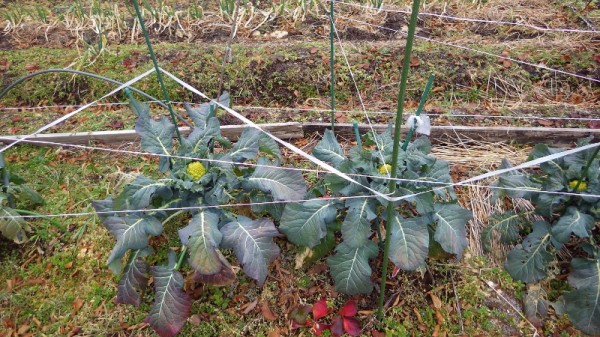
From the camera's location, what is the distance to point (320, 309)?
2020 mm

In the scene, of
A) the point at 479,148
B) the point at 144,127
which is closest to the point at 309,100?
the point at 479,148

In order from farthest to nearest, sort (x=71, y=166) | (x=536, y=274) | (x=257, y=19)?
(x=257, y=19) < (x=71, y=166) < (x=536, y=274)

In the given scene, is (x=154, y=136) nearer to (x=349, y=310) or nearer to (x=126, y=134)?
(x=126, y=134)

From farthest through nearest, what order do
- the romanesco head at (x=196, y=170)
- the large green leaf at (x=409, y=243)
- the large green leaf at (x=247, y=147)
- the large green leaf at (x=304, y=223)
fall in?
1. the large green leaf at (x=247, y=147)
2. the romanesco head at (x=196, y=170)
3. the large green leaf at (x=304, y=223)
4. the large green leaf at (x=409, y=243)

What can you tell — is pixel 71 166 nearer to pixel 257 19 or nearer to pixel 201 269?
pixel 201 269

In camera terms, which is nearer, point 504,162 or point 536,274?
A: point 536,274

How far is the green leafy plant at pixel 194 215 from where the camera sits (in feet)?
5.98

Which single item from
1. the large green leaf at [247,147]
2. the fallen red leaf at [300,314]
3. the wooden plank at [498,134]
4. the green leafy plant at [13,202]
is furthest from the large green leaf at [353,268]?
the green leafy plant at [13,202]

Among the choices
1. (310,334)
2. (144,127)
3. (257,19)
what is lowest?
(310,334)

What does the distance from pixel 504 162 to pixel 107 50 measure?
11.4 feet

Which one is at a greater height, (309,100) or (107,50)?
(107,50)

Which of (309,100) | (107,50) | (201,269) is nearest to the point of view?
(201,269)

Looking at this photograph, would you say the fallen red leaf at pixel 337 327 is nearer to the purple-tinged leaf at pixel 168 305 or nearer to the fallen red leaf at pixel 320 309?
the fallen red leaf at pixel 320 309

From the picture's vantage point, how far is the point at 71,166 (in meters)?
2.75
